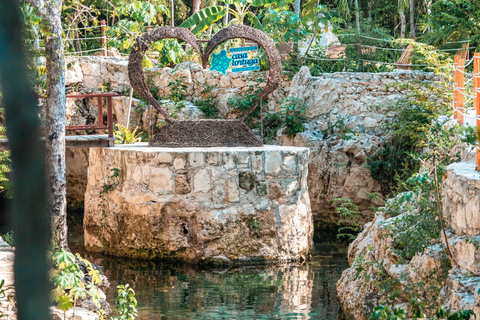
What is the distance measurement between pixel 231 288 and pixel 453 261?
3.47 meters

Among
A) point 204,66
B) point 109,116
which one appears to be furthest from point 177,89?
point 109,116

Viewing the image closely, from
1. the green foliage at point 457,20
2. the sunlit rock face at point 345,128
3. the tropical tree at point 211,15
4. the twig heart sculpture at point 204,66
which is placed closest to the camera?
the twig heart sculpture at point 204,66

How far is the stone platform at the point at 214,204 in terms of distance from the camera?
826 cm

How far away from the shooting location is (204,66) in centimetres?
908

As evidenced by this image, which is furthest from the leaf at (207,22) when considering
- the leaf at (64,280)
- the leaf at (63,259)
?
the leaf at (64,280)

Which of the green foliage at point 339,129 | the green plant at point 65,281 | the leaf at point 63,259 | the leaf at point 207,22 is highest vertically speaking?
the leaf at point 207,22

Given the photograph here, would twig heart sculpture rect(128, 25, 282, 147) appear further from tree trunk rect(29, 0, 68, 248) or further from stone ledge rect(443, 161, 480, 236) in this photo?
stone ledge rect(443, 161, 480, 236)

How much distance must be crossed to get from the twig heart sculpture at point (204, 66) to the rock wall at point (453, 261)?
139 inches

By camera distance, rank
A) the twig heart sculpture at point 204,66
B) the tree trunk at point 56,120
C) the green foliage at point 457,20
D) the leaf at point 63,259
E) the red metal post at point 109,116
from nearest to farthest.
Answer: the leaf at point 63,259 < the tree trunk at point 56,120 < the red metal post at point 109,116 < the twig heart sculpture at point 204,66 < the green foliage at point 457,20

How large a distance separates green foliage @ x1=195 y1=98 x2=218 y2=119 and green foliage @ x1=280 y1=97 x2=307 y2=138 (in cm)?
167

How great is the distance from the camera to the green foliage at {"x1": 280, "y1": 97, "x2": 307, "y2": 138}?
11.2 metres

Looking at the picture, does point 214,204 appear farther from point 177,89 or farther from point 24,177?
point 24,177

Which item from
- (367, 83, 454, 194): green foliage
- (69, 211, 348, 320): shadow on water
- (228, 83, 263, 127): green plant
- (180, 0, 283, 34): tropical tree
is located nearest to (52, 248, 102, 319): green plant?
(69, 211, 348, 320): shadow on water

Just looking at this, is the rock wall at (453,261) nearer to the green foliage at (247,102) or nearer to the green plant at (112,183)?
the green plant at (112,183)
